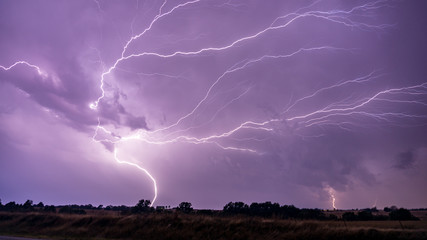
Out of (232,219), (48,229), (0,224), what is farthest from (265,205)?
(0,224)

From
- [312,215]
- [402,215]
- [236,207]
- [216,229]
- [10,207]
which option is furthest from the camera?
[10,207]

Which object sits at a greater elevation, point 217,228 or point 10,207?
point 10,207

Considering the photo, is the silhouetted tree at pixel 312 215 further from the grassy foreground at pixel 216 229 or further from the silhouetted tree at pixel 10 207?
the silhouetted tree at pixel 10 207

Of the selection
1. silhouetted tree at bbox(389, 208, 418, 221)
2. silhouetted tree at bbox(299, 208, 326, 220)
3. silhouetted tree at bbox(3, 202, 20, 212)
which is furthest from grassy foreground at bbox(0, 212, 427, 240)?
silhouetted tree at bbox(3, 202, 20, 212)

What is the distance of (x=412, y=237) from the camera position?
38.4ft

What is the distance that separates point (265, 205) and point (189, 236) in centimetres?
2797

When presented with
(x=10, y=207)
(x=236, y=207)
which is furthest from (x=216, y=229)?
(x=10, y=207)

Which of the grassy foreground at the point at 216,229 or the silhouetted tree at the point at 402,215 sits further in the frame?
the silhouetted tree at the point at 402,215

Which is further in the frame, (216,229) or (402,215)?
(402,215)

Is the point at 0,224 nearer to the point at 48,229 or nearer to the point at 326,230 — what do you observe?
the point at 48,229

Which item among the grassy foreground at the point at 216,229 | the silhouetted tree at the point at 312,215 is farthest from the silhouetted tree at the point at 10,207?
the silhouetted tree at the point at 312,215

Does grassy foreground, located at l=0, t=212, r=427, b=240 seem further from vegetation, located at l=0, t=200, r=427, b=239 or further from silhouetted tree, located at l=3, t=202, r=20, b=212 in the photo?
silhouetted tree, located at l=3, t=202, r=20, b=212

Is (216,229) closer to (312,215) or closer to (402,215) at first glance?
(312,215)

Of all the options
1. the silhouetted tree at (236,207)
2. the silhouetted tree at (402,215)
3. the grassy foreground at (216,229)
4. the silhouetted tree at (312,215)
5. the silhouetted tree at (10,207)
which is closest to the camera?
the grassy foreground at (216,229)
